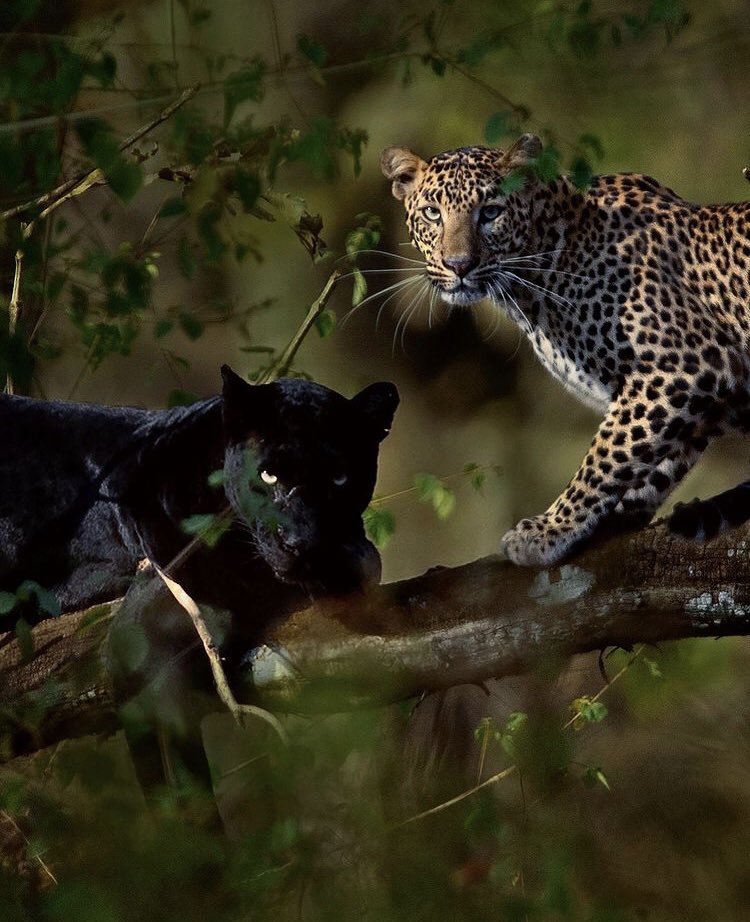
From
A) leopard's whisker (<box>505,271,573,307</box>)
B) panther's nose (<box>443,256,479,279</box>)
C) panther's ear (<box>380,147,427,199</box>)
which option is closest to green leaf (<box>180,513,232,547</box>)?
panther's nose (<box>443,256,479,279</box>)

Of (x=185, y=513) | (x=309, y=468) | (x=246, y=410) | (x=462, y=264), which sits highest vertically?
(x=462, y=264)

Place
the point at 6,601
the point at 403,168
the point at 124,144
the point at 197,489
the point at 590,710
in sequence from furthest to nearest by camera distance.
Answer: the point at 403,168, the point at 590,710, the point at 197,489, the point at 124,144, the point at 6,601

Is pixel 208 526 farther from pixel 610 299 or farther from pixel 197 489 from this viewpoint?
pixel 610 299

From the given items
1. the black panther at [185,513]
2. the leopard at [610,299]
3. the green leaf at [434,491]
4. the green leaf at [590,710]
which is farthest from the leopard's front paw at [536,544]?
the green leaf at [590,710]

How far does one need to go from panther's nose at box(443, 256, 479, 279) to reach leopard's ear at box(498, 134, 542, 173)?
0.30m

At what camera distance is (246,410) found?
3.27 meters

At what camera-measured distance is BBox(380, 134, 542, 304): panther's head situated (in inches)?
153

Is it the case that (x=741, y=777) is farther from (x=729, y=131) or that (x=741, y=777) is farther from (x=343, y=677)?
(x=343, y=677)

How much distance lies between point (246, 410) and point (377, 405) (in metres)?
0.33

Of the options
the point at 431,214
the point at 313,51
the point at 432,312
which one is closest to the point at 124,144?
the point at 313,51

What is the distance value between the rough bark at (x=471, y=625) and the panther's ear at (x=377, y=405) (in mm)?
404

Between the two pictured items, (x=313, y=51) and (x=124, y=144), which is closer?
(x=313, y=51)

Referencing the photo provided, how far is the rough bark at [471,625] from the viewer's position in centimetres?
305

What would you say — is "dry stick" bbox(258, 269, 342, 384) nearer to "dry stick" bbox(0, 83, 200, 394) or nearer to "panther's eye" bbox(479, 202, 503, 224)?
"panther's eye" bbox(479, 202, 503, 224)
